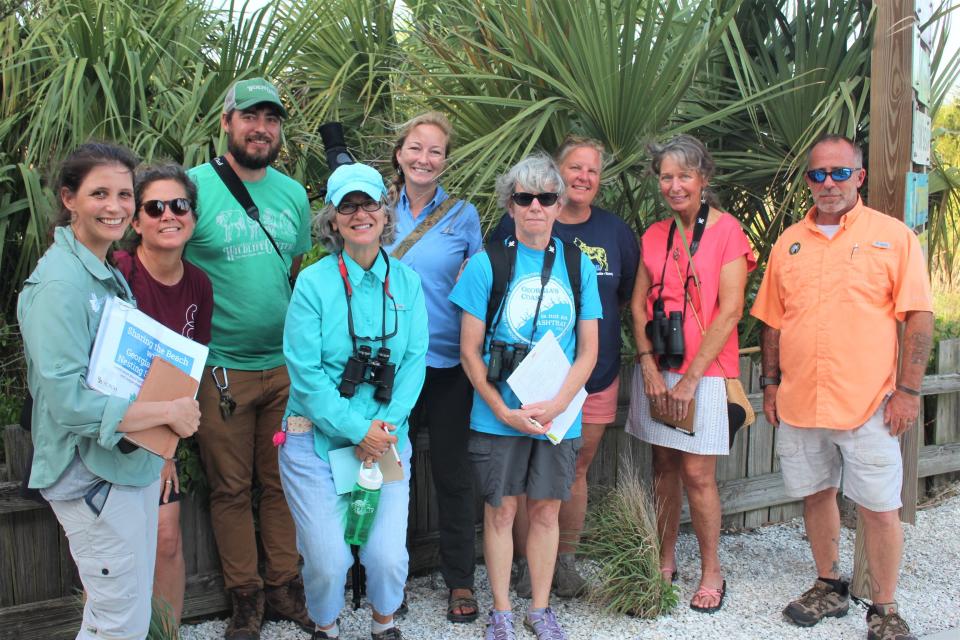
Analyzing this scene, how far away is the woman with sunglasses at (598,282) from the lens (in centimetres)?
352

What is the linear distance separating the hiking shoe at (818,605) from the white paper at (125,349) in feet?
8.85

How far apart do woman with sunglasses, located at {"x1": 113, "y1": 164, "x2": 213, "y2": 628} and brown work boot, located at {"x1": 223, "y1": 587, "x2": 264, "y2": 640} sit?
377 millimetres

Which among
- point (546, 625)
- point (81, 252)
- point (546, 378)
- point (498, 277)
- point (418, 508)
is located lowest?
point (546, 625)

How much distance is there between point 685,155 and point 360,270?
1.44m

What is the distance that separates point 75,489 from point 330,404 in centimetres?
80

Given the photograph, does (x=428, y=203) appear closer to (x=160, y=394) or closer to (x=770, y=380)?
(x=160, y=394)

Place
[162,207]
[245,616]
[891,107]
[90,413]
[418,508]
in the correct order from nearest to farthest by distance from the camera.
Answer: [90,413] → [162,207] → [245,616] → [891,107] → [418,508]

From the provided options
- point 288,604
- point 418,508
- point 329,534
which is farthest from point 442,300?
point 288,604

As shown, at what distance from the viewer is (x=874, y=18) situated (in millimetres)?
3828

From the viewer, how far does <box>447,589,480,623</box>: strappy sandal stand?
141 inches

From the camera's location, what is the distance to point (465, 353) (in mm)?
3219

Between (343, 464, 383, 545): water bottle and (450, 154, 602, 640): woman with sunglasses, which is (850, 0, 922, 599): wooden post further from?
(343, 464, 383, 545): water bottle

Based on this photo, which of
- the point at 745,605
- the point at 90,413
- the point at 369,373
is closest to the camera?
the point at 90,413

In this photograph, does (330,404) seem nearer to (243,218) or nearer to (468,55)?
(243,218)
